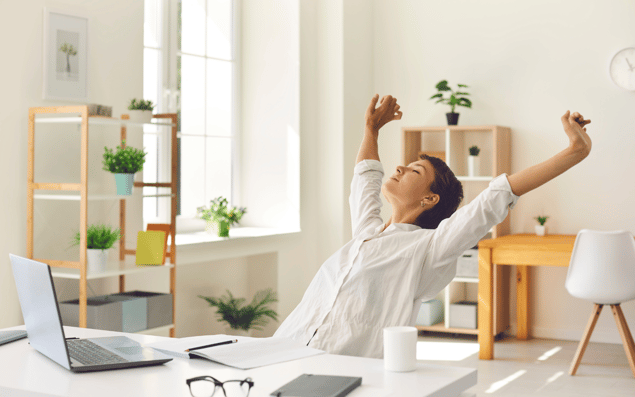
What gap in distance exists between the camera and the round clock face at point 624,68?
483 cm

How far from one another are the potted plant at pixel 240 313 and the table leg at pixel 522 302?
5.88ft

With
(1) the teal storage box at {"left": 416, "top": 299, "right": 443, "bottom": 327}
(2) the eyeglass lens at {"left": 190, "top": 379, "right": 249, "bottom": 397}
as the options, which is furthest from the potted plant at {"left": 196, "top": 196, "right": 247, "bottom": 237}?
(2) the eyeglass lens at {"left": 190, "top": 379, "right": 249, "bottom": 397}

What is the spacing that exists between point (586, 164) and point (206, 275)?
2.81 meters

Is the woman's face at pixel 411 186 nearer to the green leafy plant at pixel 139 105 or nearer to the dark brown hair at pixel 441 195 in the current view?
the dark brown hair at pixel 441 195

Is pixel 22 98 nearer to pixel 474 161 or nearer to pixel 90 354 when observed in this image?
pixel 90 354

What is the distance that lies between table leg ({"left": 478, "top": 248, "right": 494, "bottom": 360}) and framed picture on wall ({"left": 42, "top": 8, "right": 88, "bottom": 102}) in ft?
8.55

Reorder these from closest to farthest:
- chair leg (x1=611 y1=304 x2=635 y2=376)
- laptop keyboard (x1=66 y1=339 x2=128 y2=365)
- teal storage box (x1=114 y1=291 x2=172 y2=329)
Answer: laptop keyboard (x1=66 y1=339 x2=128 y2=365) < teal storage box (x1=114 y1=291 x2=172 y2=329) < chair leg (x1=611 y1=304 x2=635 y2=376)

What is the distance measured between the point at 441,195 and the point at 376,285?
1.21 ft

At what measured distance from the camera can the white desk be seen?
1.32 m

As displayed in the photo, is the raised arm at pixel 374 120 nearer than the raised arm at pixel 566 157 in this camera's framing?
No

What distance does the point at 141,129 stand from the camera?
13.1 feet

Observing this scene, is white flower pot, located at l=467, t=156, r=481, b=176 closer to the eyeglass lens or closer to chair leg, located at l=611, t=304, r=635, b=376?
chair leg, located at l=611, t=304, r=635, b=376

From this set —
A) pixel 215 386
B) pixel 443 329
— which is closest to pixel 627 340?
pixel 443 329

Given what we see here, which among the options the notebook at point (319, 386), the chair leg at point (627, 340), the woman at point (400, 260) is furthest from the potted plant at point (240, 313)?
the notebook at point (319, 386)
